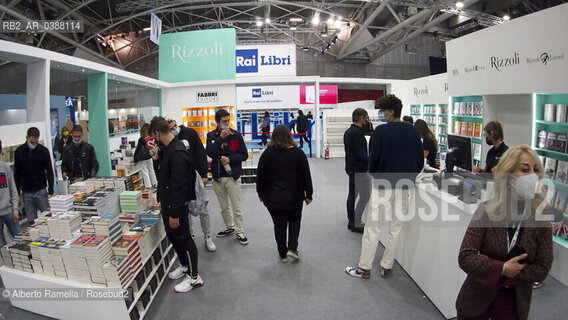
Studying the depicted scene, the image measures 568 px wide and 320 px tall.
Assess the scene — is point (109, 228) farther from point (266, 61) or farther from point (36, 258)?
point (266, 61)

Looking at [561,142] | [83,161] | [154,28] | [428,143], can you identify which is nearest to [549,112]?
[561,142]

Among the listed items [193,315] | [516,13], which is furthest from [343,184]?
[516,13]

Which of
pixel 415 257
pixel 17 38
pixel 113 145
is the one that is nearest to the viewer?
pixel 415 257

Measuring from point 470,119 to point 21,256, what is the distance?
6985 mm

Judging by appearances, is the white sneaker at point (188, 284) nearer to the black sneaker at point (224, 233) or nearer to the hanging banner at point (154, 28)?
the black sneaker at point (224, 233)

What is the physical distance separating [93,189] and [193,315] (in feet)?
6.16

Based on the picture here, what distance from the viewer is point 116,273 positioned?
102 inches

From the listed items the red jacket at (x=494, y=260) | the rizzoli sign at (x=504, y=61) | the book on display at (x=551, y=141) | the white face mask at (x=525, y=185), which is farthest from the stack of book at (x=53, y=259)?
the rizzoli sign at (x=504, y=61)

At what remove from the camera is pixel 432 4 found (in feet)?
33.3

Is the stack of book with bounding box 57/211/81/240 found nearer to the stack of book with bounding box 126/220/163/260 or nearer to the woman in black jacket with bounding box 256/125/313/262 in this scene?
the stack of book with bounding box 126/220/163/260

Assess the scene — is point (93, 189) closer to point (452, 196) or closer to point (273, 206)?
point (273, 206)

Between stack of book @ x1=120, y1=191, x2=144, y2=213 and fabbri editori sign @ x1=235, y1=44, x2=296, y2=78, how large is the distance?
775cm

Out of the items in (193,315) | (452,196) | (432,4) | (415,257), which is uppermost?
(432,4)

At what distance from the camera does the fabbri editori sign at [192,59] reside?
9914 millimetres
